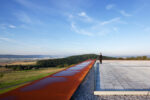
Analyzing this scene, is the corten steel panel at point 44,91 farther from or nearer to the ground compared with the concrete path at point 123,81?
farther from the ground

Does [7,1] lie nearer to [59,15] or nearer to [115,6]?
[59,15]

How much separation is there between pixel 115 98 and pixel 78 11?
27.3 feet

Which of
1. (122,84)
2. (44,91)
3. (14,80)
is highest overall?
(44,91)

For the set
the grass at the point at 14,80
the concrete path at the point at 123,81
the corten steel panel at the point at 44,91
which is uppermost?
the corten steel panel at the point at 44,91

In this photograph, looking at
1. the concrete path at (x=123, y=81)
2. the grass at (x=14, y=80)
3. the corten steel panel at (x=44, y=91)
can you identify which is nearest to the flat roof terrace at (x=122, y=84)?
the concrete path at (x=123, y=81)

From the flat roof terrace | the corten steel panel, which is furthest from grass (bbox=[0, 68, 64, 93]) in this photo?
the flat roof terrace

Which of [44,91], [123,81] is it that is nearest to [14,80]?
[44,91]

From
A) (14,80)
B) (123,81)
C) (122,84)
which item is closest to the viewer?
(122,84)

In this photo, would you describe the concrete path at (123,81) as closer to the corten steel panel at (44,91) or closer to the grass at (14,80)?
the corten steel panel at (44,91)

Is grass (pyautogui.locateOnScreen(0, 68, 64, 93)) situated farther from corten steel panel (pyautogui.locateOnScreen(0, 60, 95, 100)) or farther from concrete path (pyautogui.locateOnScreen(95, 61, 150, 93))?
concrete path (pyautogui.locateOnScreen(95, 61, 150, 93))

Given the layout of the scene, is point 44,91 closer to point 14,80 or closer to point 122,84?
point 122,84

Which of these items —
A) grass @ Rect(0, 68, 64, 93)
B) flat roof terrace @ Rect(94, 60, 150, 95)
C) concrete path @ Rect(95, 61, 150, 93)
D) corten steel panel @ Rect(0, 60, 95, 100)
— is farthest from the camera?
grass @ Rect(0, 68, 64, 93)

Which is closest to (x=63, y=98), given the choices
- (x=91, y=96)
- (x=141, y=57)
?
(x=91, y=96)

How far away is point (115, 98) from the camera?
200cm
